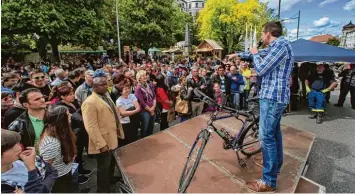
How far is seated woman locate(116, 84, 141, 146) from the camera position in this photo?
4.09 meters

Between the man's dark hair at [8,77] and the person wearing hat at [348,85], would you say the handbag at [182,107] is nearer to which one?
the man's dark hair at [8,77]

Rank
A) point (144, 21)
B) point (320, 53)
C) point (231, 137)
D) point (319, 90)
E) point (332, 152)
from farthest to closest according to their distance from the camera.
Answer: point (144, 21), point (320, 53), point (319, 90), point (332, 152), point (231, 137)

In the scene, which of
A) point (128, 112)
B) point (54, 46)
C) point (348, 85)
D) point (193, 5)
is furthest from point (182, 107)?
point (193, 5)

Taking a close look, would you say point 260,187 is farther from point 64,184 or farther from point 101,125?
point 64,184

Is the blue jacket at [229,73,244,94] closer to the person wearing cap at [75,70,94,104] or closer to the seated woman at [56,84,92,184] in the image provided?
the person wearing cap at [75,70,94,104]

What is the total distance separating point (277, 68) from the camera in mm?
2549

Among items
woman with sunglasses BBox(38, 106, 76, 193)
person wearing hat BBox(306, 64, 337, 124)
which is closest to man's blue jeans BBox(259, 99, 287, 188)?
woman with sunglasses BBox(38, 106, 76, 193)

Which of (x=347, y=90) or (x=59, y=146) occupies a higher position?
(x=59, y=146)

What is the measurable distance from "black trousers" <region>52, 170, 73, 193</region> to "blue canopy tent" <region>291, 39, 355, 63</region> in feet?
24.5

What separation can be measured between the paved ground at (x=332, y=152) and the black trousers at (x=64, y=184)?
3.29 feet

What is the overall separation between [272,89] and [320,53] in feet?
20.8

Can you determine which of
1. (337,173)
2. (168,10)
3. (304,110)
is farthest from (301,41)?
(168,10)

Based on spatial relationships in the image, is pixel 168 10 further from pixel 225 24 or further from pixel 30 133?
pixel 30 133

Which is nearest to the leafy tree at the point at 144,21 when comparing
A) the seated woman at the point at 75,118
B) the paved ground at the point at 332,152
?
the paved ground at the point at 332,152
